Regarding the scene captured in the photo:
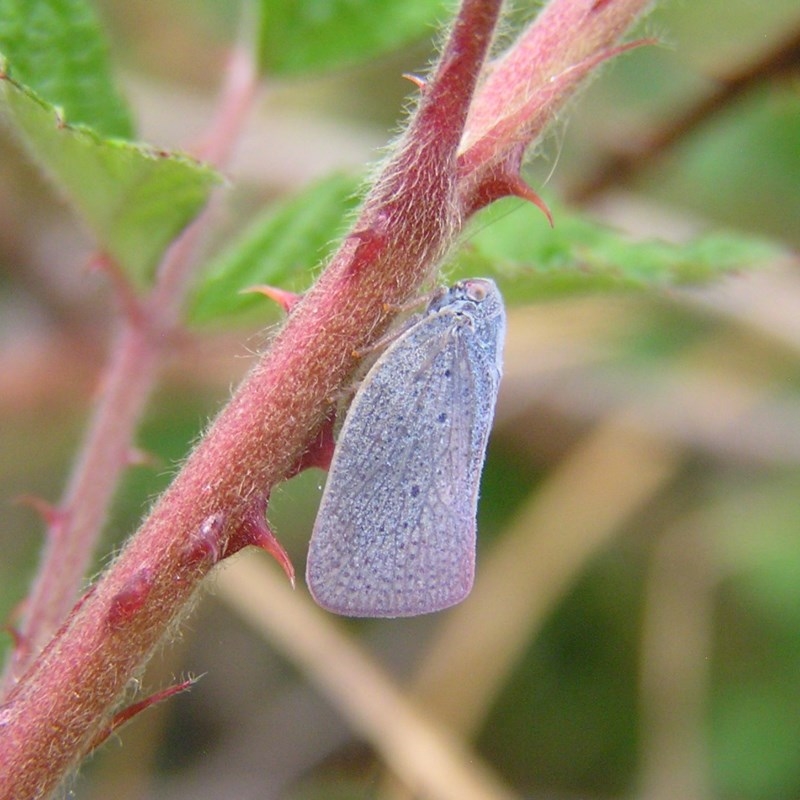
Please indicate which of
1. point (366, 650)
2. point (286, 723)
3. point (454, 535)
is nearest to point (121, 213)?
point (454, 535)

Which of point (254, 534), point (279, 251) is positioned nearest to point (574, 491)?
point (279, 251)

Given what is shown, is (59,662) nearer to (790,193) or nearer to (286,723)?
(286,723)

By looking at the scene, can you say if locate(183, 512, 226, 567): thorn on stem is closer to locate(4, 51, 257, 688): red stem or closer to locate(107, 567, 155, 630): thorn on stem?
locate(107, 567, 155, 630): thorn on stem

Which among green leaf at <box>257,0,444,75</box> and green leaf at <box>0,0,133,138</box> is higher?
green leaf at <box>0,0,133,138</box>

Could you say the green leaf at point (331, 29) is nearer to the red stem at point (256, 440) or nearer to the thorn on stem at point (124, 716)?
the red stem at point (256, 440)

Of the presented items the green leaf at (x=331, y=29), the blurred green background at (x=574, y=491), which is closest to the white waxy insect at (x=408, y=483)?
the green leaf at (x=331, y=29)

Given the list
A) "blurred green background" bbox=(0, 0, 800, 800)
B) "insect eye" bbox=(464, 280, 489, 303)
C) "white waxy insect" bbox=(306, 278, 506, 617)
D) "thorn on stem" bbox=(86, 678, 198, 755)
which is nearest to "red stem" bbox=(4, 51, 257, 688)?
"thorn on stem" bbox=(86, 678, 198, 755)

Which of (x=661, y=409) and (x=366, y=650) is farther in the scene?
(x=661, y=409)
